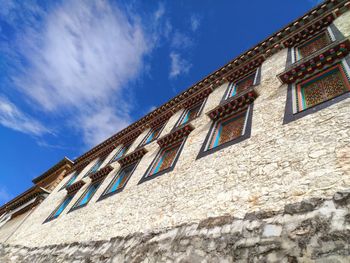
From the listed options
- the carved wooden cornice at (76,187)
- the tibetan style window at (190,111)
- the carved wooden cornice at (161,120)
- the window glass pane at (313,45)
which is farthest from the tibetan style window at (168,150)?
the carved wooden cornice at (76,187)

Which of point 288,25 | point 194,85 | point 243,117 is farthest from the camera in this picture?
point 194,85

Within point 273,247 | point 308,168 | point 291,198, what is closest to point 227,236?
point 273,247

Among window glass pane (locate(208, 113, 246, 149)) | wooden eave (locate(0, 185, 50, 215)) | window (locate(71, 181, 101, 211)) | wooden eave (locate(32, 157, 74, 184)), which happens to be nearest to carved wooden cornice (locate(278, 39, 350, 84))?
window glass pane (locate(208, 113, 246, 149))

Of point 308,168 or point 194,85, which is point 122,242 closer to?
point 308,168

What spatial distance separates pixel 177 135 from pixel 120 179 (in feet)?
11.2

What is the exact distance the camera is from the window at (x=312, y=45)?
312 inches

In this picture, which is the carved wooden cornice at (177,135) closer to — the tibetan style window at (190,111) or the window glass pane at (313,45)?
the tibetan style window at (190,111)

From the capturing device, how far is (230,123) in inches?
291

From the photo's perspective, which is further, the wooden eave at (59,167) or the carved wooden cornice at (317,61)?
the wooden eave at (59,167)

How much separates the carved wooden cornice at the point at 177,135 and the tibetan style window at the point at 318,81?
142 inches

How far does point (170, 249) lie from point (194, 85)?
9.36 meters

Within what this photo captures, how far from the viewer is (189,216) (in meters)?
4.74

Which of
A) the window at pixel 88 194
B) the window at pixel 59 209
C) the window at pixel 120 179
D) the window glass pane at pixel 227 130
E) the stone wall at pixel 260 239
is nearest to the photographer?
the stone wall at pixel 260 239

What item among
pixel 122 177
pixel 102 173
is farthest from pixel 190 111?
pixel 102 173
